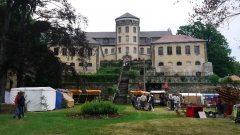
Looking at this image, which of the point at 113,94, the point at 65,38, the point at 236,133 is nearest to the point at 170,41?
the point at 113,94

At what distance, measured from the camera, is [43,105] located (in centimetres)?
2102

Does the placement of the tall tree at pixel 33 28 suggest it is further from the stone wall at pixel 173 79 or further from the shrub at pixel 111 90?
the stone wall at pixel 173 79

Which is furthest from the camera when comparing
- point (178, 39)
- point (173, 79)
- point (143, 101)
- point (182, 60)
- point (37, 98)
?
point (178, 39)

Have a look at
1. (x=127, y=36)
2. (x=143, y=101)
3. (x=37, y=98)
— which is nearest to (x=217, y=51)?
(x=127, y=36)

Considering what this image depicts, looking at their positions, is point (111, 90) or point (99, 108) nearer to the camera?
point (99, 108)

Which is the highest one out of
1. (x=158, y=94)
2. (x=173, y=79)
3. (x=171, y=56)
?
(x=171, y=56)

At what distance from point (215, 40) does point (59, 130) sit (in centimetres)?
6073

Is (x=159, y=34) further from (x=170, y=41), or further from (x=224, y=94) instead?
(x=224, y=94)

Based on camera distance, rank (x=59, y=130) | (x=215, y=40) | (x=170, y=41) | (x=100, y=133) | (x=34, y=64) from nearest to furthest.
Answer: (x=100, y=133) < (x=59, y=130) < (x=34, y=64) < (x=170, y=41) < (x=215, y=40)

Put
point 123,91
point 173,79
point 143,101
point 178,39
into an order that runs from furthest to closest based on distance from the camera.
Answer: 1. point 178,39
2. point 173,79
3. point 123,91
4. point 143,101

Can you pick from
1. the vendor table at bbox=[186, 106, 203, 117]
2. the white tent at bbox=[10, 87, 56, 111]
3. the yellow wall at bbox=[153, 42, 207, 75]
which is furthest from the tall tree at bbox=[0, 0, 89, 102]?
the yellow wall at bbox=[153, 42, 207, 75]

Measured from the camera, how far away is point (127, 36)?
62.9 meters

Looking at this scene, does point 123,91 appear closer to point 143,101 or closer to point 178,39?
point 143,101

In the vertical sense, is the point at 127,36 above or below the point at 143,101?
above
